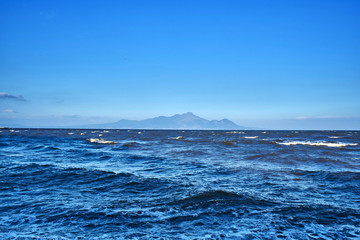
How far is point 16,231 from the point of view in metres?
5.51

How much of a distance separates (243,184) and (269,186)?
41.4 inches

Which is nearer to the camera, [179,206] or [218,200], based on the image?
[179,206]

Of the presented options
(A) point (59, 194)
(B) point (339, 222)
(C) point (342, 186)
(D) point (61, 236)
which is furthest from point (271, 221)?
(A) point (59, 194)

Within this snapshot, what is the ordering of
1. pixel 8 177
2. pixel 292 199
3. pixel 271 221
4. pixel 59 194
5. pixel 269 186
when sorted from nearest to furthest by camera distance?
pixel 271 221, pixel 292 199, pixel 59 194, pixel 269 186, pixel 8 177

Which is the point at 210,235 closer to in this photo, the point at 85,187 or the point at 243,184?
the point at 243,184

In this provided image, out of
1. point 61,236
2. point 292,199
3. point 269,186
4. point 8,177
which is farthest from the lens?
point 8,177

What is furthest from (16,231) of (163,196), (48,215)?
(163,196)

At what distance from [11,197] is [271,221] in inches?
336

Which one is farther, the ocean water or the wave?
the wave

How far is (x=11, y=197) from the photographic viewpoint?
8.25 metres

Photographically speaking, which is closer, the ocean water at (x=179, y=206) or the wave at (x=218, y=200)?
the ocean water at (x=179, y=206)

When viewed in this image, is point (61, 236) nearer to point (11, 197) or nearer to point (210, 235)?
point (210, 235)

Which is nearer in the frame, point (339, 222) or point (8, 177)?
point (339, 222)

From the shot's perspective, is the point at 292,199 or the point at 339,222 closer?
the point at 339,222
